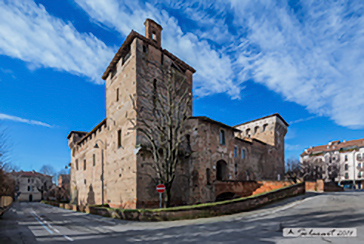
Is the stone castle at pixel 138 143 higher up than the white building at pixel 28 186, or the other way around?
the stone castle at pixel 138 143

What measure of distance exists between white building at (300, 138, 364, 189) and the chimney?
52467 millimetres

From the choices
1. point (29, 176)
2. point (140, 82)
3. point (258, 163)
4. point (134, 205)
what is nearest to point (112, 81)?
point (140, 82)

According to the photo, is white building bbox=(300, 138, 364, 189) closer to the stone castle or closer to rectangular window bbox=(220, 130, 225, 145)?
rectangular window bbox=(220, 130, 225, 145)

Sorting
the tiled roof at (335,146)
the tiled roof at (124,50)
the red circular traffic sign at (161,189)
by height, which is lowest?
the red circular traffic sign at (161,189)

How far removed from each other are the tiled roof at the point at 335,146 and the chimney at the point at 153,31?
2466 inches

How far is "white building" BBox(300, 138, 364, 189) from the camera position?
58.6 meters

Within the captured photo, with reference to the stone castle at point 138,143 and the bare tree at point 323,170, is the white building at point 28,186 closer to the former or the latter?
the stone castle at point 138,143

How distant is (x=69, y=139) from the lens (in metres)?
41.3

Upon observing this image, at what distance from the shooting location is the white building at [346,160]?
58.6 m

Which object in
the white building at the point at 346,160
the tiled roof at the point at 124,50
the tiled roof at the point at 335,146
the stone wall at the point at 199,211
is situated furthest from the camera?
the tiled roof at the point at 335,146

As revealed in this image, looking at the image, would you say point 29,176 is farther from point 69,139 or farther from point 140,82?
point 140,82

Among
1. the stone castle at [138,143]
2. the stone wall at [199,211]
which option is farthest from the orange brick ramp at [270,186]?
the stone wall at [199,211]

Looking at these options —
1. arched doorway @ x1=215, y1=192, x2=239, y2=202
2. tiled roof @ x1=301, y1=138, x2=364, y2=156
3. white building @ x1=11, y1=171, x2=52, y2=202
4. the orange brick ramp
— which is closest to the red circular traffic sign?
arched doorway @ x1=215, y1=192, x2=239, y2=202

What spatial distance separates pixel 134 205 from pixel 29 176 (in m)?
85.0
